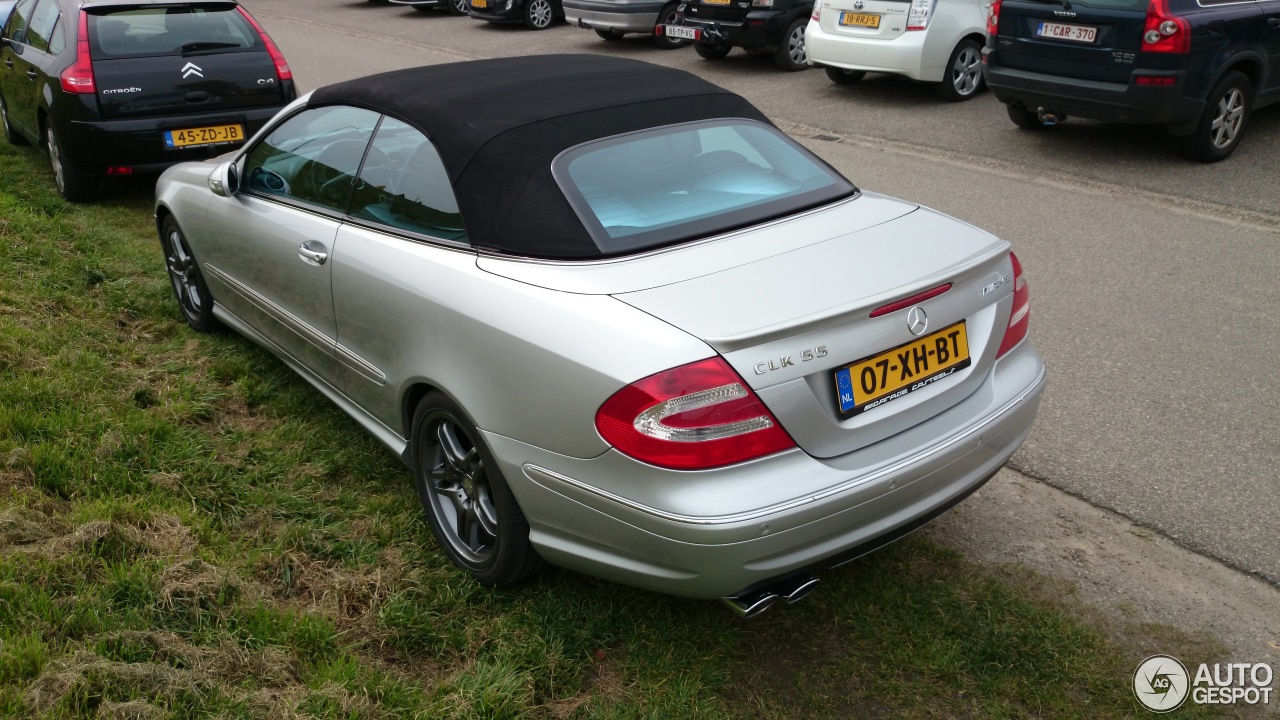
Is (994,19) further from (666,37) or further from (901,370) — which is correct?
(901,370)

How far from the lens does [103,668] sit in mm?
2848

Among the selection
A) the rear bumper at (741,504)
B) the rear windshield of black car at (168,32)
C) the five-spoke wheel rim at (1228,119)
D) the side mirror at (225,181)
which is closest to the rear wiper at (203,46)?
the rear windshield of black car at (168,32)

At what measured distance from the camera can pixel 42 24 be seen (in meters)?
8.45

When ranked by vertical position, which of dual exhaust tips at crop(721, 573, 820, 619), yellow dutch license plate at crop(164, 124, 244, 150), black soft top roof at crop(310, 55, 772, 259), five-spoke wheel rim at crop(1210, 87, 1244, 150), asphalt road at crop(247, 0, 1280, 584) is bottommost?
asphalt road at crop(247, 0, 1280, 584)

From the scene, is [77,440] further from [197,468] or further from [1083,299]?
[1083,299]

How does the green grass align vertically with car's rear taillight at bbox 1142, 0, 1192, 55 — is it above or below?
below

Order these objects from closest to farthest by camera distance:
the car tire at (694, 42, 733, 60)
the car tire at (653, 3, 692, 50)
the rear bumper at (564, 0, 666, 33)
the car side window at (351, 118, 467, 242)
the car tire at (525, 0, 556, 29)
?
the car side window at (351, 118, 467, 242)
the car tire at (694, 42, 733, 60)
the car tire at (653, 3, 692, 50)
the rear bumper at (564, 0, 666, 33)
the car tire at (525, 0, 556, 29)

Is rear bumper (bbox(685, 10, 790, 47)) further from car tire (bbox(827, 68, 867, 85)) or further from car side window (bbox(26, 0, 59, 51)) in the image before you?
car side window (bbox(26, 0, 59, 51))

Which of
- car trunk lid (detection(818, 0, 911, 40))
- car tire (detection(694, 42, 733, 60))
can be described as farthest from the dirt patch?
car tire (detection(694, 42, 733, 60))

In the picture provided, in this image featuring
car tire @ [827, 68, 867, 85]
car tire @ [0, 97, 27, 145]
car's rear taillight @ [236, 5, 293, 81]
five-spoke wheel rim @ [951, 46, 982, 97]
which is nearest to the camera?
car's rear taillight @ [236, 5, 293, 81]

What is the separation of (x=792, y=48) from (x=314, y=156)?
9577 millimetres

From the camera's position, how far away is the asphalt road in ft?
13.2

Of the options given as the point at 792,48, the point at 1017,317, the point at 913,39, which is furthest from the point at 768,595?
the point at 792,48

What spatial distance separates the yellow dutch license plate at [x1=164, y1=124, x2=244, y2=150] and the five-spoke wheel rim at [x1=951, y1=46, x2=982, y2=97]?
6.84m
